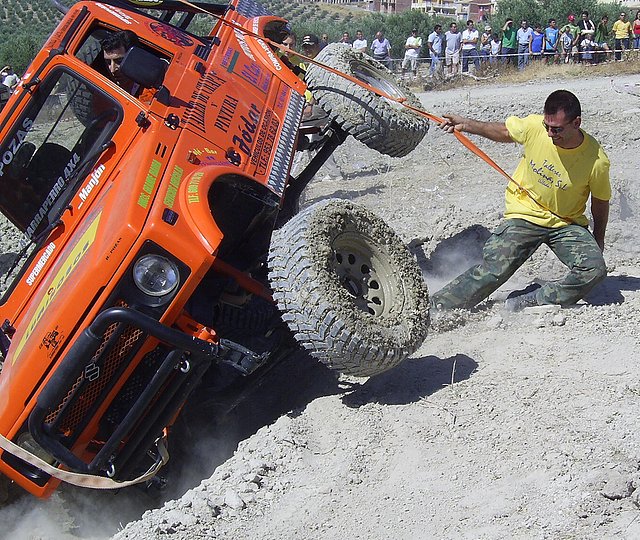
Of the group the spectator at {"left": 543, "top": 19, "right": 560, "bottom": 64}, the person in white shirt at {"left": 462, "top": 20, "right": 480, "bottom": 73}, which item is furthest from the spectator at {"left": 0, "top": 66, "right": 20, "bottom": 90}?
the spectator at {"left": 543, "top": 19, "right": 560, "bottom": 64}

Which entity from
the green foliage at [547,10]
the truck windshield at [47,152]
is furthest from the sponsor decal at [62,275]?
the green foliage at [547,10]

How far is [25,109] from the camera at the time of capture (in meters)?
5.46

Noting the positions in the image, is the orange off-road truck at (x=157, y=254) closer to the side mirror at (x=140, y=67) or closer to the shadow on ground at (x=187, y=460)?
the side mirror at (x=140, y=67)

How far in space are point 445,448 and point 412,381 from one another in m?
0.84

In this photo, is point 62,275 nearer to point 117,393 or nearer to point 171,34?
point 117,393

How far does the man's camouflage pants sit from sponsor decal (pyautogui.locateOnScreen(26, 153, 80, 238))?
8.77 feet

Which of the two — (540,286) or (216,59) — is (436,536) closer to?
(540,286)

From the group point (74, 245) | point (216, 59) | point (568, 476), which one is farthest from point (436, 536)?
point (216, 59)

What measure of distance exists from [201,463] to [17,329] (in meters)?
1.48

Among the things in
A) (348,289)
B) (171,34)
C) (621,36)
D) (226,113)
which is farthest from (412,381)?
(621,36)

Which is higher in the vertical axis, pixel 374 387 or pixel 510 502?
pixel 510 502

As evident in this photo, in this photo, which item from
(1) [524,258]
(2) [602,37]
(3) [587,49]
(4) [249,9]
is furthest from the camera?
(2) [602,37]

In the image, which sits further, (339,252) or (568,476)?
(339,252)

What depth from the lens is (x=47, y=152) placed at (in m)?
5.39
